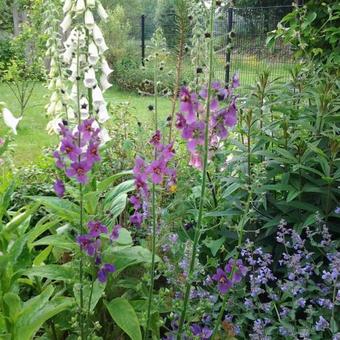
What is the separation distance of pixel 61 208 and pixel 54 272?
0.29 m

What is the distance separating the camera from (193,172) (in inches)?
128

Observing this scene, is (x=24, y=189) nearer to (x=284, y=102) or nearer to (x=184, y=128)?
(x=284, y=102)

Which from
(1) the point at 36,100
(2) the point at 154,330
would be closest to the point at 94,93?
(2) the point at 154,330

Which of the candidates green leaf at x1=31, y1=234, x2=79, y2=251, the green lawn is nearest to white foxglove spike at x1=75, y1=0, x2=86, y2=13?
green leaf at x1=31, y1=234, x2=79, y2=251

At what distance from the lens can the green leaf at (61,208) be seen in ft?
7.78

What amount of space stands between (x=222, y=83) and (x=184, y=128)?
21 centimetres

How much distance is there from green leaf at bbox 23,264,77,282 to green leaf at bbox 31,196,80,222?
231mm

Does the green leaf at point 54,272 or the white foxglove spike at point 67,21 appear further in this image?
the white foxglove spike at point 67,21

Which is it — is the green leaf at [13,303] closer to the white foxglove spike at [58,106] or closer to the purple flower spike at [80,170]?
the purple flower spike at [80,170]

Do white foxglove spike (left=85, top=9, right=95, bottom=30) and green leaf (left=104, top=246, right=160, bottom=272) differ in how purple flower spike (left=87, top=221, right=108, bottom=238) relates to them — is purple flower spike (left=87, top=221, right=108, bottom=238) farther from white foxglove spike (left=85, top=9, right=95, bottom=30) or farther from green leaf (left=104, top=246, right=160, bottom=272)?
white foxglove spike (left=85, top=9, right=95, bottom=30)

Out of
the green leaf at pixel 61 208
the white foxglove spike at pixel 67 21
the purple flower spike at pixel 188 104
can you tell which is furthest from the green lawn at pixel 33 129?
the purple flower spike at pixel 188 104

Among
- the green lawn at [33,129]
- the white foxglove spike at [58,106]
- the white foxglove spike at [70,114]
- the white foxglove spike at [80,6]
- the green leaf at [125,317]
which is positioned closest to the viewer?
the green leaf at [125,317]

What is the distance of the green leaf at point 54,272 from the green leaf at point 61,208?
0.23m

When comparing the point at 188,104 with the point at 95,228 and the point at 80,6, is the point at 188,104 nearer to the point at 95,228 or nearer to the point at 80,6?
the point at 95,228
